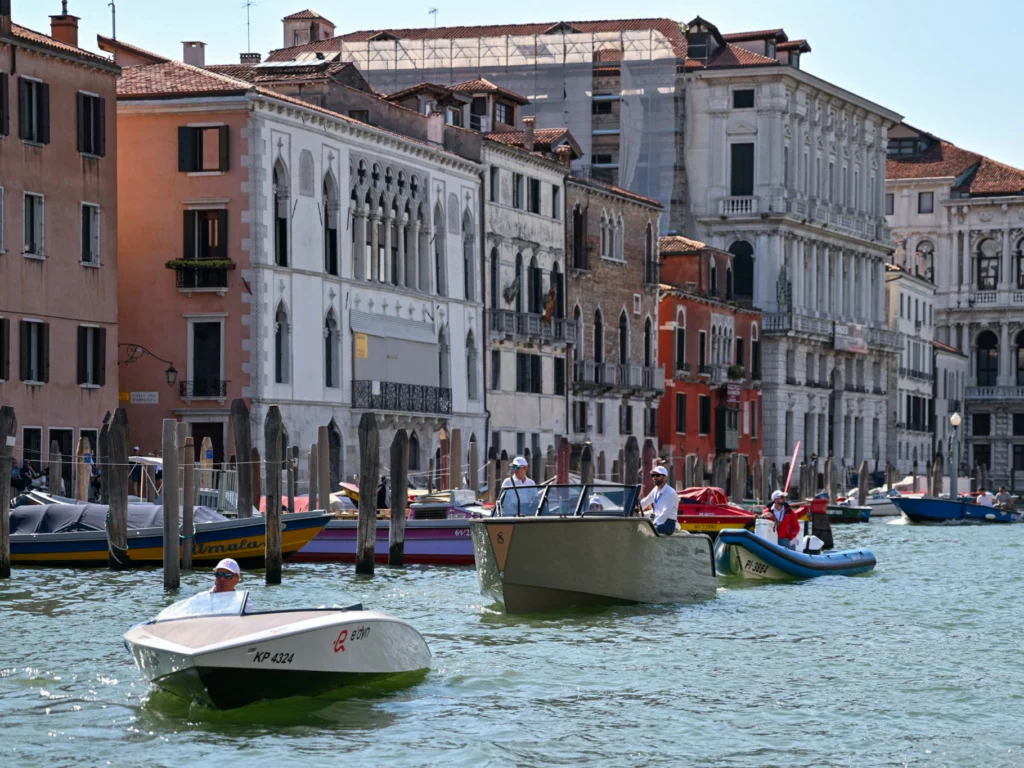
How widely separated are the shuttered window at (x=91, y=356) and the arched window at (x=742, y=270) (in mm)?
36645

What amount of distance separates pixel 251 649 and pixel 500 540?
22.9 ft

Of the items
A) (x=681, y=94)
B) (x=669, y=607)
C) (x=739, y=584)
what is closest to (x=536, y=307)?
(x=681, y=94)

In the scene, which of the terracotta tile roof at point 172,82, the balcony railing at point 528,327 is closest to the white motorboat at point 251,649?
the terracotta tile roof at point 172,82

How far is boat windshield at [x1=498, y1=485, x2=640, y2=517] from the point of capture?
22.8 m

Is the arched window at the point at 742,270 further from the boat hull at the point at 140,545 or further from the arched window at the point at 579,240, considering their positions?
the boat hull at the point at 140,545

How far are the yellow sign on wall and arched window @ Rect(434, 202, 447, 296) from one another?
3775 millimetres

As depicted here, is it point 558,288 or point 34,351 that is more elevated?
point 558,288

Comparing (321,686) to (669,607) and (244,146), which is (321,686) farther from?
(244,146)

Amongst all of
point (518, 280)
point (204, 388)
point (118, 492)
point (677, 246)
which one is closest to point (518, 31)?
point (677, 246)

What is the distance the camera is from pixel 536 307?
5503 cm

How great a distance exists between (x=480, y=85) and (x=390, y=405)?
12057 mm

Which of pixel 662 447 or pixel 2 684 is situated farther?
pixel 662 447

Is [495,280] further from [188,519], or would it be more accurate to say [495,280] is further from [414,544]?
[188,519]

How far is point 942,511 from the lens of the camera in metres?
55.4
